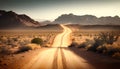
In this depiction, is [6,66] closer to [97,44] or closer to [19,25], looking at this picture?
[97,44]

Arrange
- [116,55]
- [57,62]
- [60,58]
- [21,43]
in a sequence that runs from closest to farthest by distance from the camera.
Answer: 1. [57,62]
2. [116,55]
3. [60,58]
4. [21,43]

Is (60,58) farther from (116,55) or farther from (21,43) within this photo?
(21,43)

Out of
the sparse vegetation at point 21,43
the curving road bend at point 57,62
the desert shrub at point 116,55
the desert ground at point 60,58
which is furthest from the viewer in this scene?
the sparse vegetation at point 21,43

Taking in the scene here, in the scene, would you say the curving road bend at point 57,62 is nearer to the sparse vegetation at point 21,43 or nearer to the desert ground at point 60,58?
the desert ground at point 60,58

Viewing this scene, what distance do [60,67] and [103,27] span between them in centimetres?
13947

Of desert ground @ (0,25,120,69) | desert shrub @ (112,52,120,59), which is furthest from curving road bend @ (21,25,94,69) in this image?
desert shrub @ (112,52,120,59)

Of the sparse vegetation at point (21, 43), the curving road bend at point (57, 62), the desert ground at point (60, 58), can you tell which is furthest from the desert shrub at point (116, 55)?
the sparse vegetation at point (21, 43)

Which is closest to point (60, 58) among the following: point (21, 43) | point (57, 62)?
point (57, 62)

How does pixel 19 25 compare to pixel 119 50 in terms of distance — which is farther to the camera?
pixel 19 25

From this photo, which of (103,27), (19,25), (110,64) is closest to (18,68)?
(110,64)

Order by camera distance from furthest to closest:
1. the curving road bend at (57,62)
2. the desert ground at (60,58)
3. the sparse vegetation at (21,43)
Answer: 1. the sparse vegetation at (21,43)
2. the desert ground at (60,58)
3. the curving road bend at (57,62)

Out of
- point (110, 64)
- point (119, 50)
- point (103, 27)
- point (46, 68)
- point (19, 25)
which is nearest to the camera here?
point (46, 68)

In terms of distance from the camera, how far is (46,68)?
19.1 metres

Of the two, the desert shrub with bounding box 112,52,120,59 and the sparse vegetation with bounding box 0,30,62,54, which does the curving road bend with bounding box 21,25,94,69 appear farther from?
the sparse vegetation with bounding box 0,30,62,54
